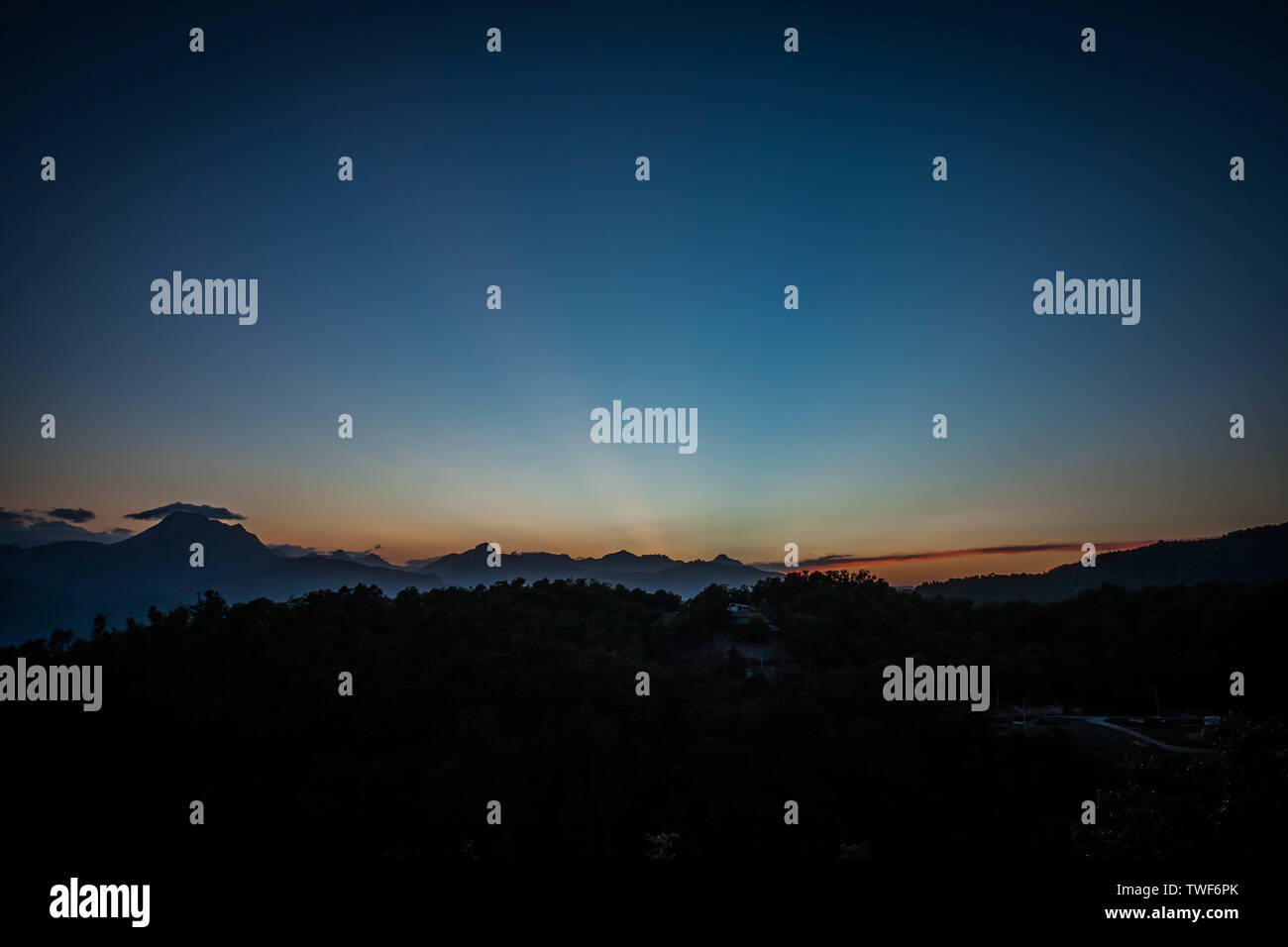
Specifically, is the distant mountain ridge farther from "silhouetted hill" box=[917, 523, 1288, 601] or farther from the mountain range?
"silhouetted hill" box=[917, 523, 1288, 601]

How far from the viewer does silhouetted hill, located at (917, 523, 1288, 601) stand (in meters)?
49.4

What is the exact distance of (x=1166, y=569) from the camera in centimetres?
5266

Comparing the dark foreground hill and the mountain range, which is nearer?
the dark foreground hill

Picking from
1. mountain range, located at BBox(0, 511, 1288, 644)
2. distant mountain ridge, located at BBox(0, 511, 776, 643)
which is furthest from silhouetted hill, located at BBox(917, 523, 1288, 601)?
distant mountain ridge, located at BBox(0, 511, 776, 643)

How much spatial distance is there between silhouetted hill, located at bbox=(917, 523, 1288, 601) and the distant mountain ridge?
22.5m

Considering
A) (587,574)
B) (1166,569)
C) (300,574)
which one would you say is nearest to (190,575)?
(300,574)

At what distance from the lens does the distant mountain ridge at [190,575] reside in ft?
186

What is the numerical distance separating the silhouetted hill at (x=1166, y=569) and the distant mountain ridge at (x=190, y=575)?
22.5 m

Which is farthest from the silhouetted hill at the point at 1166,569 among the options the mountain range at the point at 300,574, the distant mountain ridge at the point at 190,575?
the distant mountain ridge at the point at 190,575

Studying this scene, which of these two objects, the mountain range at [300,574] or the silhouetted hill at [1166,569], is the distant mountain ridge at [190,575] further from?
the silhouetted hill at [1166,569]

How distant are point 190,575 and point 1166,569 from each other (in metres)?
140
